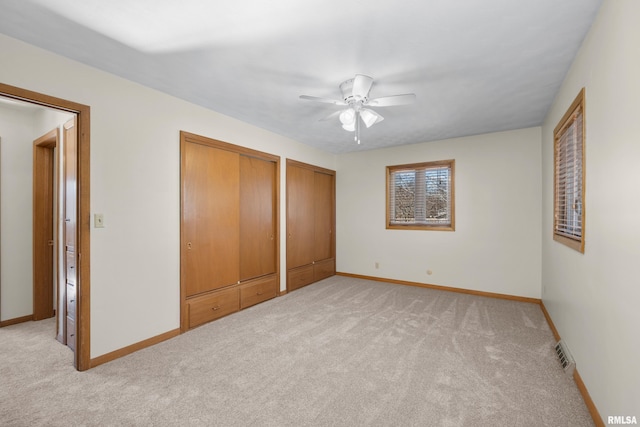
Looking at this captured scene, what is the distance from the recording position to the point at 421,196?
5078 mm

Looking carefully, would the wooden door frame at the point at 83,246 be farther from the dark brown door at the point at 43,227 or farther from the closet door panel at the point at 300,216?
the closet door panel at the point at 300,216

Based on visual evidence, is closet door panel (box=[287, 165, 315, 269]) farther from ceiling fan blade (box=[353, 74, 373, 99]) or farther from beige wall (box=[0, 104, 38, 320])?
beige wall (box=[0, 104, 38, 320])

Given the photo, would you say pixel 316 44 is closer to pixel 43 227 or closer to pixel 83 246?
pixel 83 246

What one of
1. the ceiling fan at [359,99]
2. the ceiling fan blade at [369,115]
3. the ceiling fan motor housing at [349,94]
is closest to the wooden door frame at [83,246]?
the ceiling fan at [359,99]

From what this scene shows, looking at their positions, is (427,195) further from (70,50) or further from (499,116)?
(70,50)

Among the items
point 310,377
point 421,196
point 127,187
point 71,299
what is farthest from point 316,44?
point 421,196

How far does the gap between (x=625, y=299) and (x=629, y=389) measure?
0.42 metres

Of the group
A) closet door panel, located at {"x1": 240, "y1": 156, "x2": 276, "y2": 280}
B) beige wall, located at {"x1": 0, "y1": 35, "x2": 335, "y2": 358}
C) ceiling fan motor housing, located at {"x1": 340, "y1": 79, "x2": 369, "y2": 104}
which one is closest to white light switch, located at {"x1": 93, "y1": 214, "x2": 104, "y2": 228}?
beige wall, located at {"x1": 0, "y1": 35, "x2": 335, "y2": 358}

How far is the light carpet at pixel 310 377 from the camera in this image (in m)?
1.84

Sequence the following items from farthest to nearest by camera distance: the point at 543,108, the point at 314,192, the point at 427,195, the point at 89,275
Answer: the point at 314,192
the point at 427,195
the point at 543,108
the point at 89,275

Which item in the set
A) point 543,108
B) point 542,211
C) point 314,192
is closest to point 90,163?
point 314,192

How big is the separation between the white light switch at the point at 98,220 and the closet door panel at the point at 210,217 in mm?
761

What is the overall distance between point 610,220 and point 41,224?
5.30m

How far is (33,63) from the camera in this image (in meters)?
2.12
